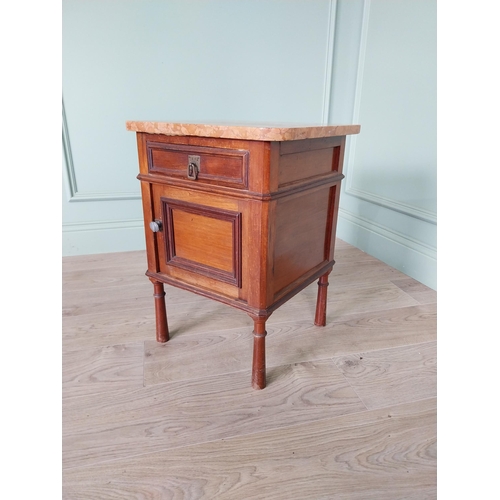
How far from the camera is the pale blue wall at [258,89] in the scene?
1.67 m

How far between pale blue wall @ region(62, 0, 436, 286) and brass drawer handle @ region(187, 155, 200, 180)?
1035mm

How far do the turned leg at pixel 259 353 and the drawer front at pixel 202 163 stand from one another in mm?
362

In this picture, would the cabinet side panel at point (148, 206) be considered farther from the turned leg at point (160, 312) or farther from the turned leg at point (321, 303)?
the turned leg at point (321, 303)

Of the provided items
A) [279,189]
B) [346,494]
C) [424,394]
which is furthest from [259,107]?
[346,494]

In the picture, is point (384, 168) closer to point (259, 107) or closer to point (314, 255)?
point (259, 107)

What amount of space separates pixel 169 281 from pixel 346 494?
688 millimetres

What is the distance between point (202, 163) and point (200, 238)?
204mm

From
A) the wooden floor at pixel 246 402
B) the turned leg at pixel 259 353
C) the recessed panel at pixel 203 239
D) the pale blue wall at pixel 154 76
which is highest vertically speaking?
the pale blue wall at pixel 154 76

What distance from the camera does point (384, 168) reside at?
6.11 feet

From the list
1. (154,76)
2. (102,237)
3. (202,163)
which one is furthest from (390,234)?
(102,237)

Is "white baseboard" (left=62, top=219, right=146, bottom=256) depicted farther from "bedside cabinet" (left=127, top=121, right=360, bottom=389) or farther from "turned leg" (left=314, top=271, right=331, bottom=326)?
"turned leg" (left=314, top=271, right=331, bottom=326)

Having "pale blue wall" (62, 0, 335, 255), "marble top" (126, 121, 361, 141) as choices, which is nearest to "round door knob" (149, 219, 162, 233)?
"marble top" (126, 121, 361, 141)

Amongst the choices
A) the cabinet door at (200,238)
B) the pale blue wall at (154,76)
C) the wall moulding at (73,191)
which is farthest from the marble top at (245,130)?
the wall moulding at (73,191)

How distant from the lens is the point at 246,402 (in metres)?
0.98
